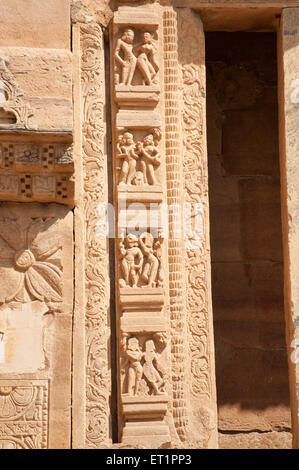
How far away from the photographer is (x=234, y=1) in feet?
24.4

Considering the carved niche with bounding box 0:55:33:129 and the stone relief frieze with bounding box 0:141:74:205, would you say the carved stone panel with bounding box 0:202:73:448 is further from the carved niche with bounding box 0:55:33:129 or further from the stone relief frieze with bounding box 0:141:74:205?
the carved niche with bounding box 0:55:33:129

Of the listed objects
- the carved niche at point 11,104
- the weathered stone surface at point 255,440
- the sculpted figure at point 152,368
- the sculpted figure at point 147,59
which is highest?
the sculpted figure at point 147,59

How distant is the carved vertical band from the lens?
6977 mm

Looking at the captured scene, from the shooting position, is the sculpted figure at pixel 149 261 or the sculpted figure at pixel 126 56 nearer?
the sculpted figure at pixel 149 261

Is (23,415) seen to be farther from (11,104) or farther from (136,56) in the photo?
(136,56)

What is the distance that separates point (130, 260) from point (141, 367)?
0.69 meters

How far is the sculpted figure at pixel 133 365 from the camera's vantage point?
6.89 m

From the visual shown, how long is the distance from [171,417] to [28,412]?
0.91 meters

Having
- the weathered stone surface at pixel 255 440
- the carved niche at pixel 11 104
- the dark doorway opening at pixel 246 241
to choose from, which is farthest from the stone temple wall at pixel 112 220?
the weathered stone surface at pixel 255 440

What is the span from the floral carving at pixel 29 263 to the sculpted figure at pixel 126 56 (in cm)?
117

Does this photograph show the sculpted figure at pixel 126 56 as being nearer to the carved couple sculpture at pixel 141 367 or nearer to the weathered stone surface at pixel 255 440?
the carved couple sculpture at pixel 141 367

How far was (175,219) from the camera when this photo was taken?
7.18 m

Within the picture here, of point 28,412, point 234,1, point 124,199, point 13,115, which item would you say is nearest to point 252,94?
point 234,1

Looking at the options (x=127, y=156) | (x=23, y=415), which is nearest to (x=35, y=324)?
(x=23, y=415)
